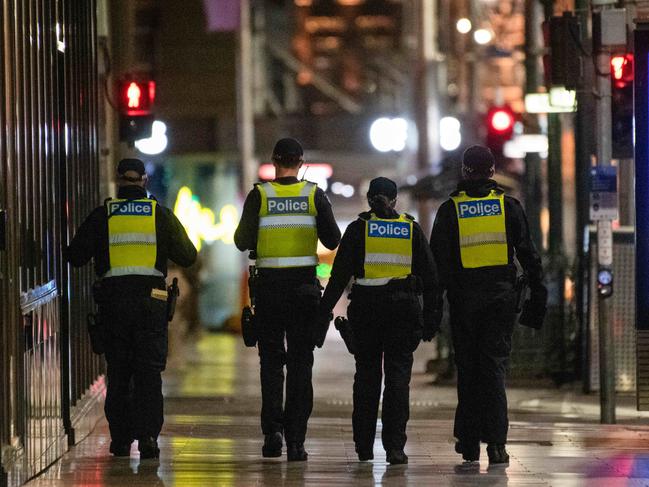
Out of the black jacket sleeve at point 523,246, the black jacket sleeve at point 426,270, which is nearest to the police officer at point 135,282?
the black jacket sleeve at point 426,270

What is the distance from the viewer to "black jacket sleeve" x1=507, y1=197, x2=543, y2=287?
33.4 ft

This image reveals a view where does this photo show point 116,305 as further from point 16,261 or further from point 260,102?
point 260,102

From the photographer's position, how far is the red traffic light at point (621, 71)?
14242 millimetres

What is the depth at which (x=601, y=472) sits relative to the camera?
33.0 ft

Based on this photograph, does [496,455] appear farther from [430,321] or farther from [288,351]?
[288,351]

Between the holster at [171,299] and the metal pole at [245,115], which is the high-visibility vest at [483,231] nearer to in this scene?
the holster at [171,299]

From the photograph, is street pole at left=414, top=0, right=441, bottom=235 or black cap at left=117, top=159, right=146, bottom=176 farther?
street pole at left=414, top=0, right=441, bottom=235

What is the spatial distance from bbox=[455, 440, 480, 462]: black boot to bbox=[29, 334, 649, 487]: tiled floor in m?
0.12

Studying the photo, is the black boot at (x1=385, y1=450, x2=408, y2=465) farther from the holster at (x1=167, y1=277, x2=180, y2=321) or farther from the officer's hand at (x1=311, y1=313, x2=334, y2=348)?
the holster at (x1=167, y1=277, x2=180, y2=321)

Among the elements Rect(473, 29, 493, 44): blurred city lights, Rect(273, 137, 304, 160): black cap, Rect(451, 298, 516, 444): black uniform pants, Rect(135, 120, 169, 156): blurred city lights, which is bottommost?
Rect(451, 298, 516, 444): black uniform pants

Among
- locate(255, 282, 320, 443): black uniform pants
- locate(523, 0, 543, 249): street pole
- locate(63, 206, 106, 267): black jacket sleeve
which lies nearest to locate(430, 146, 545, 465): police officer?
locate(255, 282, 320, 443): black uniform pants

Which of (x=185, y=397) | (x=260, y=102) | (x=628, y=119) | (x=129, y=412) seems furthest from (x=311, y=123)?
(x=129, y=412)

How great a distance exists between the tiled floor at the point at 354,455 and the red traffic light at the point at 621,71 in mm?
3069

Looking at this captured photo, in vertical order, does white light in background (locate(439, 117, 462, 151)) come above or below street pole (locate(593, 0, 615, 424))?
above
